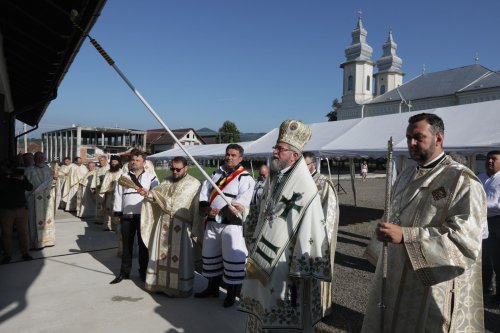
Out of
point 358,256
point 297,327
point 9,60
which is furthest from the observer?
point 358,256

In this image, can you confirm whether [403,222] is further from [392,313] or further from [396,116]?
[396,116]

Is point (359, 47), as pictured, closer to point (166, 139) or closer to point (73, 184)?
point (166, 139)

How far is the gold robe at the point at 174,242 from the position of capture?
4.65 meters

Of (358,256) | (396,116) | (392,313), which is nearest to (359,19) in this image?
(396,116)

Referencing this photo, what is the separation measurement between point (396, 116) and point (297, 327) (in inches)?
387

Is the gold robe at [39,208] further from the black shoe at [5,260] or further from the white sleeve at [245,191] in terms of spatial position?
the white sleeve at [245,191]

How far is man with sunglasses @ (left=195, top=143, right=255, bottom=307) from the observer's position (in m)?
4.29

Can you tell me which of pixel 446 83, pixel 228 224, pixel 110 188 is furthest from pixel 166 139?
pixel 228 224

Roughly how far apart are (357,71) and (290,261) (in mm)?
65790

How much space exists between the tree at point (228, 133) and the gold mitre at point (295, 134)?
6576 cm

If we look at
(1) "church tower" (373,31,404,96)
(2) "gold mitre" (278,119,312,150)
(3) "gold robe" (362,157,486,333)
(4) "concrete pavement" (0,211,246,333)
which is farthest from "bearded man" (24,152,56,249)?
(1) "church tower" (373,31,404,96)

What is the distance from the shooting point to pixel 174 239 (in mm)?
4734

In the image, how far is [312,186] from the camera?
2.60m

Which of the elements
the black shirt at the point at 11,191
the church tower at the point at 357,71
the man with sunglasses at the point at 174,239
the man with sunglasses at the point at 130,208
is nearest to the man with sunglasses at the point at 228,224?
the man with sunglasses at the point at 174,239
